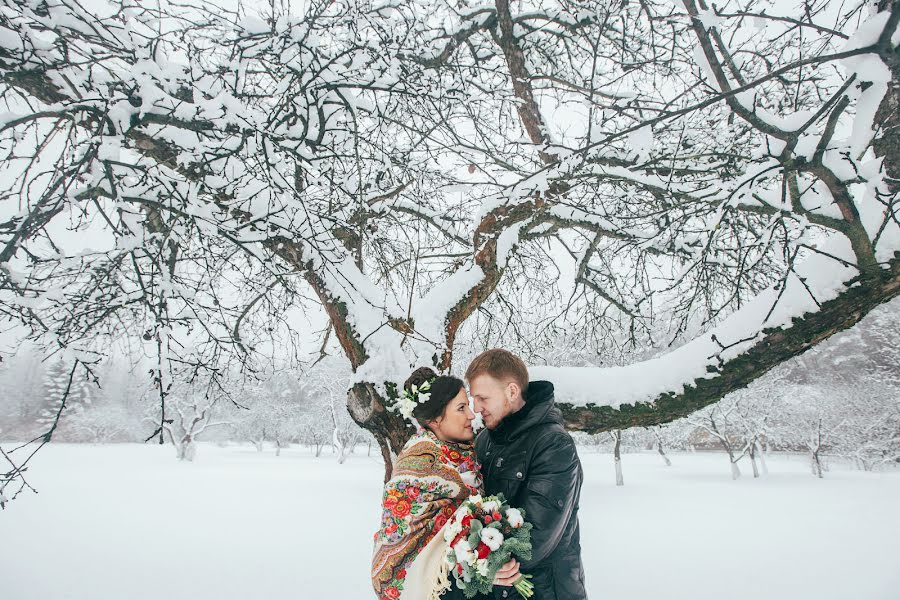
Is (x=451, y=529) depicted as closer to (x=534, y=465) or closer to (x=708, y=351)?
(x=534, y=465)

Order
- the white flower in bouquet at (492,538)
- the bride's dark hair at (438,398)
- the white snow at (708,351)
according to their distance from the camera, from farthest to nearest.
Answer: the white snow at (708,351), the bride's dark hair at (438,398), the white flower in bouquet at (492,538)

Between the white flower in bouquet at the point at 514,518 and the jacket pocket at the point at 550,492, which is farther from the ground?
the jacket pocket at the point at 550,492

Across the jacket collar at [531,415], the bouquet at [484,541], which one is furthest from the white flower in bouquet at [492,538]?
the jacket collar at [531,415]

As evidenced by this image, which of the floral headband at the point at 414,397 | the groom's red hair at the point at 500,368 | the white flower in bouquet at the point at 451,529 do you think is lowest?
the white flower in bouquet at the point at 451,529

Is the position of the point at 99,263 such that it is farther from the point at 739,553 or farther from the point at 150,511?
the point at 150,511

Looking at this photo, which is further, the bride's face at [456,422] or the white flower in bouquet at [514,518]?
the bride's face at [456,422]

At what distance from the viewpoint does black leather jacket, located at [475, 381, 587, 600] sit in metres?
1.78

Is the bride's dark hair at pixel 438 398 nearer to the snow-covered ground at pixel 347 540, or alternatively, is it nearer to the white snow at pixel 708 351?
the white snow at pixel 708 351

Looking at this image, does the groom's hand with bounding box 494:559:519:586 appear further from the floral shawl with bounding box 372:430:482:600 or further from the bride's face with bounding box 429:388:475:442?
the bride's face with bounding box 429:388:475:442

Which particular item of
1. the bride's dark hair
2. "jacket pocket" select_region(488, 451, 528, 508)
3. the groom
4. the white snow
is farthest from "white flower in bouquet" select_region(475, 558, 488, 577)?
the white snow

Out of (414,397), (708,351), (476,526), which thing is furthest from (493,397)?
(708,351)

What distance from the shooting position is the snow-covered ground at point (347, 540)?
823cm

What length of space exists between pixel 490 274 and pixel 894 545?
13.0 m

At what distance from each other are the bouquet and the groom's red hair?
0.54m
